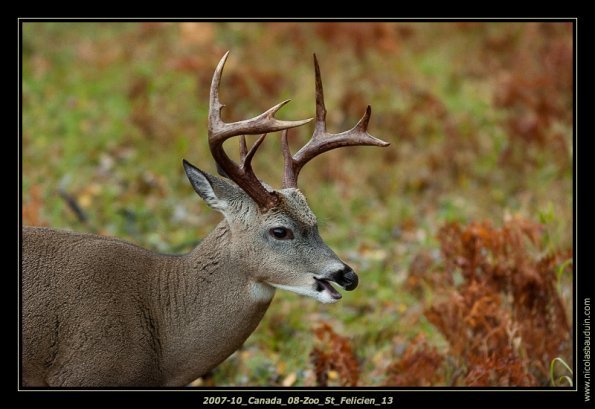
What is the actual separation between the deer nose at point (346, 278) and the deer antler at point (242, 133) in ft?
1.86

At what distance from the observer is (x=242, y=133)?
16.6ft

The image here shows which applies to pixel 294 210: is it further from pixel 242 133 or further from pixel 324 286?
pixel 242 133

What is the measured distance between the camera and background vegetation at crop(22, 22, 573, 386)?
6.88 meters

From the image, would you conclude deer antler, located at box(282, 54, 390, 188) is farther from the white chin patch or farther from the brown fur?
the white chin patch

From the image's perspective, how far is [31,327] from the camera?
5.30 metres

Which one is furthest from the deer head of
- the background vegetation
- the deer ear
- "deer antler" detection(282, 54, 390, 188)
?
the background vegetation

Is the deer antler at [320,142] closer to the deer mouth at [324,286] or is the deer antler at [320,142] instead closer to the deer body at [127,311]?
the deer body at [127,311]

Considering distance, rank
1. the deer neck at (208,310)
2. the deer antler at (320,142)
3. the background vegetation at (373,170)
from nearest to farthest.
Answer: the deer neck at (208,310) → the deer antler at (320,142) → the background vegetation at (373,170)

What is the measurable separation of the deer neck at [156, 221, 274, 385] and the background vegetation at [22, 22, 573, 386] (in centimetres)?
84

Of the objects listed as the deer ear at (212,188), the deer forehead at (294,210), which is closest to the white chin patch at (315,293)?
the deer forehead at (294,210)

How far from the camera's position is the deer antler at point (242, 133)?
16.4ft

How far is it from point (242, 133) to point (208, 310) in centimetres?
113

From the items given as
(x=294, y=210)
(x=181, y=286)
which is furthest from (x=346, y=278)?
(x=181, y=286)

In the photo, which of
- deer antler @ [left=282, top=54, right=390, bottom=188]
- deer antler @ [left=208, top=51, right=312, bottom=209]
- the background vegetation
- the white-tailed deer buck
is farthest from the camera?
the background vegetation
